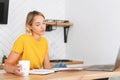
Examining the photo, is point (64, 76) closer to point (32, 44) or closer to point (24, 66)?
point (24, 66)

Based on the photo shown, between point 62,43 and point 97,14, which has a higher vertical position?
point 97,14

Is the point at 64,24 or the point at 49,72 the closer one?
the point at 49,72

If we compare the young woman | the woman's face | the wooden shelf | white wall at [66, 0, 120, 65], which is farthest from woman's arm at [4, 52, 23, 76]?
the wooden shelf

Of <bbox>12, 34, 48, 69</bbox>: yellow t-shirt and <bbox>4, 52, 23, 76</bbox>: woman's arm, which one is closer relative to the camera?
<bbox>4, 52, 23, 76</bbox>: woman's arm

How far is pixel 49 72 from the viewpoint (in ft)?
5.40

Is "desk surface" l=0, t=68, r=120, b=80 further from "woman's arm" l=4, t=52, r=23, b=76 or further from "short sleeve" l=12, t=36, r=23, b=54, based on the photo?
"short sleeve" l=12, t=36, r=23, b=54

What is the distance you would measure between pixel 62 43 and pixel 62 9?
0.50 metres

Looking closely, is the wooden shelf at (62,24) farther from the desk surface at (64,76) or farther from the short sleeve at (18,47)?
the desk surface at (64,76)

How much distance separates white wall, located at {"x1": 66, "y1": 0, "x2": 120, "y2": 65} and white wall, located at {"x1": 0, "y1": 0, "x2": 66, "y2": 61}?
0.12m

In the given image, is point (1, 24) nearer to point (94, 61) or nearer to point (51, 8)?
point (51, 8)

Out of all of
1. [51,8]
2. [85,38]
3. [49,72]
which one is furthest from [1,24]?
[49,72]

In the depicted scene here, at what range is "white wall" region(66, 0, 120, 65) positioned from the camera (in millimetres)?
2969

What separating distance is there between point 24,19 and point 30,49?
141 cm

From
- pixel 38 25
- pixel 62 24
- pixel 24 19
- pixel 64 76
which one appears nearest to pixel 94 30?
pixel 62 24
